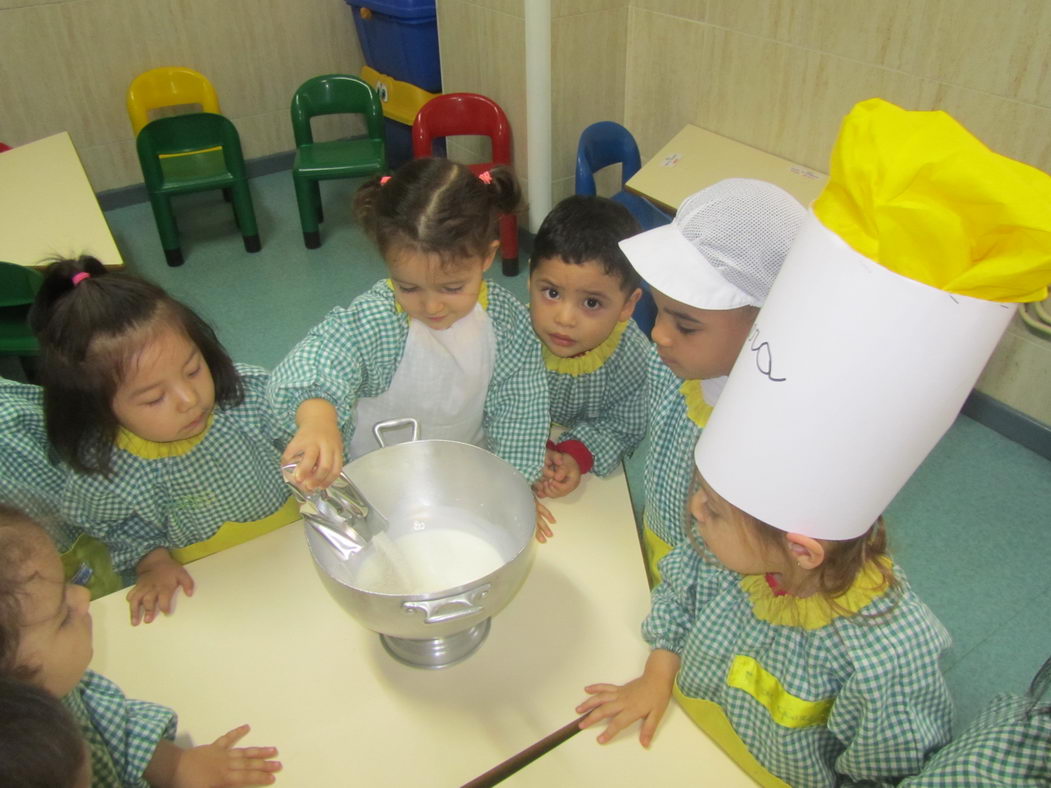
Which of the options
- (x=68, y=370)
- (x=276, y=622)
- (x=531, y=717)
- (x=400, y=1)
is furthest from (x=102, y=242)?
(x=400, y=1)

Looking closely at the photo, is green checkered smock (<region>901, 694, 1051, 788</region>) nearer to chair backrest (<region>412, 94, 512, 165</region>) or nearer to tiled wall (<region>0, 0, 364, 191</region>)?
chair backrest (<region>412, 94, 512, 165</region>)

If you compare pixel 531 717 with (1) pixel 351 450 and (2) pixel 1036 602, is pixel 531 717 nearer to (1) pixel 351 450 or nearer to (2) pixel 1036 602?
(1) pixel 351 450

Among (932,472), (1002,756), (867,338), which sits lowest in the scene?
(932,472)

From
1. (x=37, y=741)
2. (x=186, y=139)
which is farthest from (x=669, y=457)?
(x=186, y=139)

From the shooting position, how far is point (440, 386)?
1.19 m

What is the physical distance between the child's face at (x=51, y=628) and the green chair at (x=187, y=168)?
2371 millimetres

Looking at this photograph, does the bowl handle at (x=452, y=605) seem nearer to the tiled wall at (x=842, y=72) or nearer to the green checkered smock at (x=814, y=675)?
the green checkered smock at (x=814, y=675)

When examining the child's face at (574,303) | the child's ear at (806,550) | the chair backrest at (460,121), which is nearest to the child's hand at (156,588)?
the child's face at (574,303)

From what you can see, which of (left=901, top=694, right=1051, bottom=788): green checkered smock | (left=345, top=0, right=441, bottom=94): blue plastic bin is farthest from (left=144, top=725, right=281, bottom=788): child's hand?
(left=345, top=0, right=441, bottom=94): blue plastic bin

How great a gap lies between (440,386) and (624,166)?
4.99 ft

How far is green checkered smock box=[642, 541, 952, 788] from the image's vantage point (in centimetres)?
69

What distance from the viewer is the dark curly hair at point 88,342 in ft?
3.13

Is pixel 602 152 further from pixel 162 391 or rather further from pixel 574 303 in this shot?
pixel 162 391

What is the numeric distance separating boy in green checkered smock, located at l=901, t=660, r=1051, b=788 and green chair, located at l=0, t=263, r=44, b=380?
5.75ft
